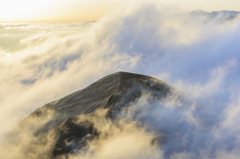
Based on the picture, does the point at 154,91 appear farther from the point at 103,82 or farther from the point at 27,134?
the point at 27,134

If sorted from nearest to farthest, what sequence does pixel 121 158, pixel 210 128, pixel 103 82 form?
pixel 121 158
pixel 210 128
pixel 103 82

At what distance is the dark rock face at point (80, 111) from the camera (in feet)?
66.7

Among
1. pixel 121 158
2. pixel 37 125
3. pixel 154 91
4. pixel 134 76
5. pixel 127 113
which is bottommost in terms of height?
pixel 121 158

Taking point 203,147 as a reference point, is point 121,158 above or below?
below

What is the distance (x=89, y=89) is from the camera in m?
32.2

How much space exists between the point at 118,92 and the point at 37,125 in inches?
518

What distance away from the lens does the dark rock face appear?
20.3 metres

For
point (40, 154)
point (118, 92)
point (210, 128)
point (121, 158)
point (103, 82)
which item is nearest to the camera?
point (121, 158)

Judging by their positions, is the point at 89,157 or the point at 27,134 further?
the point at 27,134

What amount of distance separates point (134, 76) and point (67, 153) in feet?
→ 46.1

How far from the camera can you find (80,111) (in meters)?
28.3

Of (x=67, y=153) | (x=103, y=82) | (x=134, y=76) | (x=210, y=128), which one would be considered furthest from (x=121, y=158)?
(x=103, y=82)

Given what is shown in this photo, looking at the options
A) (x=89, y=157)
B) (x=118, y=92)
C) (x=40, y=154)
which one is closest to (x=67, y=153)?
(x=89, y=157)

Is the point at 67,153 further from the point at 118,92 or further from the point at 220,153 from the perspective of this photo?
the point at 220,153
